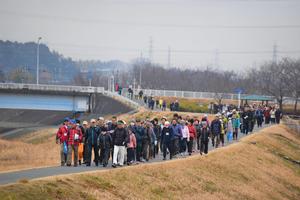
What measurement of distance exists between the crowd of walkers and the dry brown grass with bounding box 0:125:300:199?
1.02 m

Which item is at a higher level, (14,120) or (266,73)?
(266,73)

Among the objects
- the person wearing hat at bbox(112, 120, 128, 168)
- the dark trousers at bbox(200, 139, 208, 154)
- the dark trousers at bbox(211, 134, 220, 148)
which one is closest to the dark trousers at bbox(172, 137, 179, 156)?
the dark trousers at bbox(200, 139, 208, 154)

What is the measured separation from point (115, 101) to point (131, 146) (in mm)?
57251

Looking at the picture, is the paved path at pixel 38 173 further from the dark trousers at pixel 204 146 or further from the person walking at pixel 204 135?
the dark trousers at pixel 204 146


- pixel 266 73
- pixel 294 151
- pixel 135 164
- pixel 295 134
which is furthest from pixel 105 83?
pixel 135 164

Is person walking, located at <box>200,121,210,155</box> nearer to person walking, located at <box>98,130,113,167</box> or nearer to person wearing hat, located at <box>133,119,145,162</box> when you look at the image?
person wearing hat, located at <box>133,119,145,162</box>

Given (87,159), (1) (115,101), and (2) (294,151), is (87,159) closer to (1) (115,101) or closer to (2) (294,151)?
(2) (294,151)

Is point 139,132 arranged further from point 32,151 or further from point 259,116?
point 259,116

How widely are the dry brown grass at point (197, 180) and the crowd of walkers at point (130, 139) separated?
40.1 inches

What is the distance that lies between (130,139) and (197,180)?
3150 mm

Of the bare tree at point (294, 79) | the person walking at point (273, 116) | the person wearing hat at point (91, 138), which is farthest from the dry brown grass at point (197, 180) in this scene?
the bare tree at point (294, 79)

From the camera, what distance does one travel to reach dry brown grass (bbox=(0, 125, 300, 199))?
2062cm

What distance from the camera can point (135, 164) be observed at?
2817cm

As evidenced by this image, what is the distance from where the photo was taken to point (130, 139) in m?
28.0
